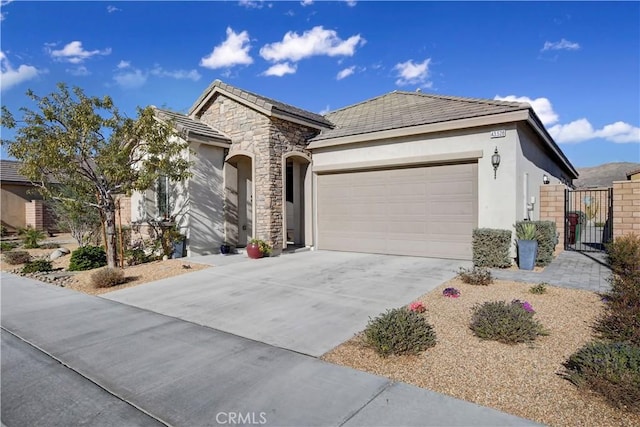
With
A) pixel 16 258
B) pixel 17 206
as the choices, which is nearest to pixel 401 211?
pixel 16 258

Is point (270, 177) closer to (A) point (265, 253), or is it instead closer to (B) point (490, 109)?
(A) point (265, 253)

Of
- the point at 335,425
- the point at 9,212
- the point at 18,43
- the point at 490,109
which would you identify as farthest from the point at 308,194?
the point at 9,212

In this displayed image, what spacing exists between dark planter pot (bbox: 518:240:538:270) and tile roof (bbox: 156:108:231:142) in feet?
30.5

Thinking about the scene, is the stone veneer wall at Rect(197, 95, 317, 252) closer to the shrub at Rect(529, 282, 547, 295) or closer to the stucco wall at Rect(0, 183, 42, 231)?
the shrub at Rect(529, 282, 547, 295)

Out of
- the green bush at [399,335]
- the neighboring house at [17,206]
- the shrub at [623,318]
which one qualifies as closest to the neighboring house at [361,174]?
the shrub at [623,318]

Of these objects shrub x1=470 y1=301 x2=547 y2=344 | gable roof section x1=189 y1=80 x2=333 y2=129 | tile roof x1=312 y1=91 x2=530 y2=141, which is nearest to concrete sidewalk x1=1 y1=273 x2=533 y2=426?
shrub x1=470 y1=301 x2=547 y2=344

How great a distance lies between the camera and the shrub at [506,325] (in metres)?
4.02

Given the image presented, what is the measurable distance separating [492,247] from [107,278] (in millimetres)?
8851

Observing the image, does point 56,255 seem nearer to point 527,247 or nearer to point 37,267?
point 37,267

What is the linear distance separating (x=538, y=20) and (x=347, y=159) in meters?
6.67

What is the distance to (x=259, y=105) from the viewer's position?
35.9ft

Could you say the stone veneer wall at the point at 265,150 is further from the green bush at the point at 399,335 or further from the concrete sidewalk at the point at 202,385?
the green bush at the point at 399,335

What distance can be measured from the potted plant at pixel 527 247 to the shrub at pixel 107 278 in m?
9.30
